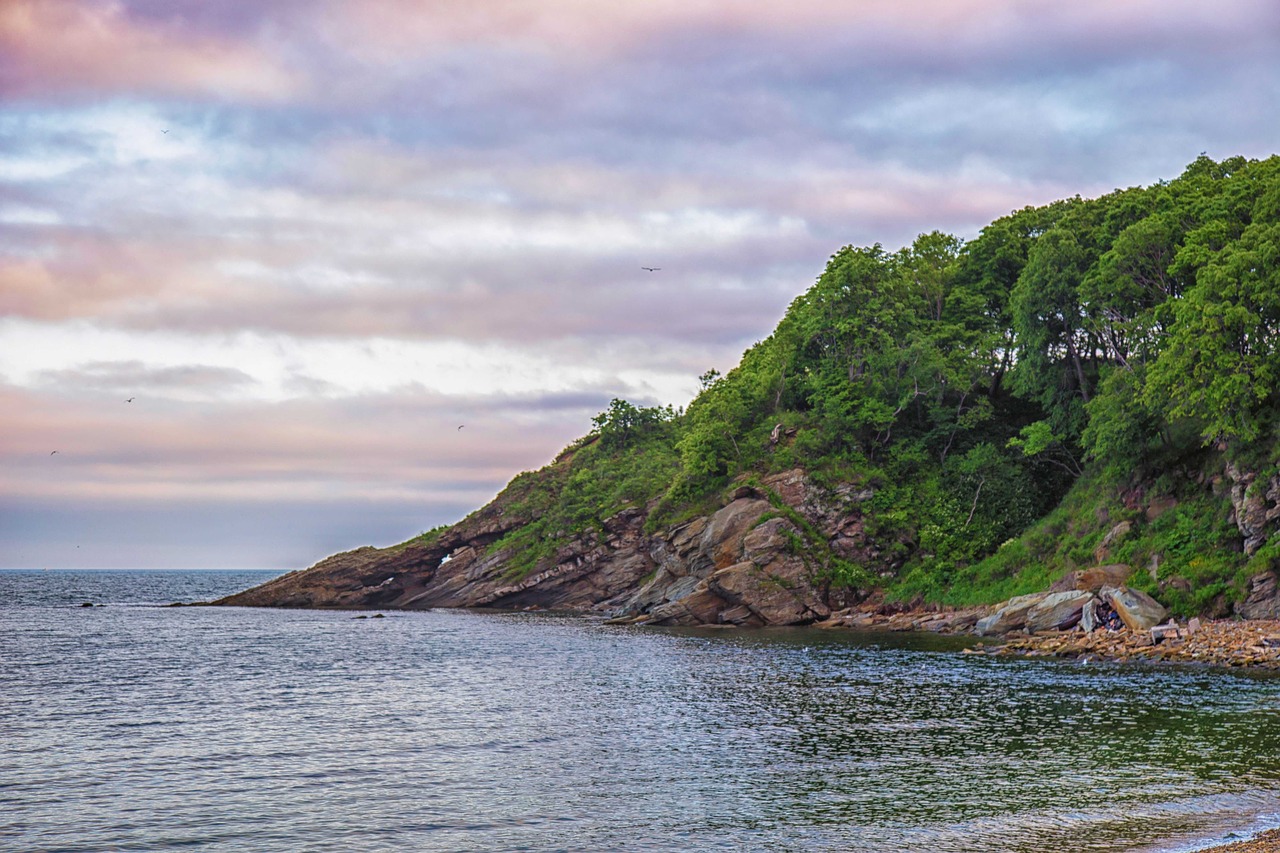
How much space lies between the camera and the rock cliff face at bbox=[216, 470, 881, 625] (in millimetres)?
83875

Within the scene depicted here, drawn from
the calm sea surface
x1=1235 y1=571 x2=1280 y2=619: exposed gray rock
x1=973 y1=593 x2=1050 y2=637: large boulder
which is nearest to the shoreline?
x1=973 y1=593 x2=1050 y2=637: large boulder

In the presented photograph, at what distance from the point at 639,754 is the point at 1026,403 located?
7467 cm

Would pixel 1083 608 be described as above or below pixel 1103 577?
below

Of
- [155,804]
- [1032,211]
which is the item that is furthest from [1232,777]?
[1032,211]

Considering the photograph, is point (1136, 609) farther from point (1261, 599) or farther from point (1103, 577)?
point (1103, 577)

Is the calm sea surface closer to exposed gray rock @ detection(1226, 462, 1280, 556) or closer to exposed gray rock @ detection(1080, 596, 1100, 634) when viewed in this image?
exposed gray rock @ detection(1080, 596, 1100, 634)

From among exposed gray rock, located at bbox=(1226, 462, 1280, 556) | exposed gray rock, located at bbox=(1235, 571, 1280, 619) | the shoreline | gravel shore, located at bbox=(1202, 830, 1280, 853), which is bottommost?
the shoreline

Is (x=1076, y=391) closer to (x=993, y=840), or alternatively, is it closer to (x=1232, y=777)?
(x=1232, y=777)

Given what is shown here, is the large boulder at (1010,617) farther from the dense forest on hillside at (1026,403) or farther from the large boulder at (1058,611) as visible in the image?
the dense forest on hillside at (1026,403)

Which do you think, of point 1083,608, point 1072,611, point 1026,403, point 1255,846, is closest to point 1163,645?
point 1083,608

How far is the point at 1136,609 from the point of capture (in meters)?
59.2

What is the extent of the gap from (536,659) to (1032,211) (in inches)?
2675

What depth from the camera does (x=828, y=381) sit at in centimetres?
9875

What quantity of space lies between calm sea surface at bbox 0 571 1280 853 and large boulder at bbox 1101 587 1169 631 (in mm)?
9658
